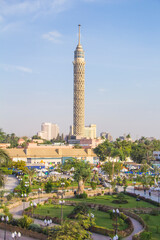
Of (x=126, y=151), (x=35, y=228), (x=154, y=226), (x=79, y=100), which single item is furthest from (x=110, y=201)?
(x=79, y=100)

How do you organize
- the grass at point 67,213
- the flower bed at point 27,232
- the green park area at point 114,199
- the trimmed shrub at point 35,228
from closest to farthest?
1. the flower bed at point 27,232
2. the trimmed shrub at point 35,228
3. the grass at point 67,213
4. the green park area at point 114,199

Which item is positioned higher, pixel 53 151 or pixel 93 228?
pixel 53 151

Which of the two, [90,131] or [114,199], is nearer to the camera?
[114,199]

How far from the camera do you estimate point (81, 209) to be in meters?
19.8

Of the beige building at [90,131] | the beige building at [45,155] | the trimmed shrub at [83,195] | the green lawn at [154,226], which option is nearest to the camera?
the green lawn at [154,226]

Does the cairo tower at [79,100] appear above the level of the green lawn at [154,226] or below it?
above

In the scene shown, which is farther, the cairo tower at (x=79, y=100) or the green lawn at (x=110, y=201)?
the cairo tower at (x=79, y=100)

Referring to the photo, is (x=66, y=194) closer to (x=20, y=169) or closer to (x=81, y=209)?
(x=81, y=209)

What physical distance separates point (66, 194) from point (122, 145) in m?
39.4

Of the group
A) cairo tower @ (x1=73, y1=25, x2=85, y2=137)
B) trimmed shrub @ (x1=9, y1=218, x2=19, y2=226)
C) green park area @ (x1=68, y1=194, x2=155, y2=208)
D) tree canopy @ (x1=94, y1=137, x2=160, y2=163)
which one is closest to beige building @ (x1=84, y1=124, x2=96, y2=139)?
cairo tower @ (x1=73, y1=25, x2=85, y2=137)

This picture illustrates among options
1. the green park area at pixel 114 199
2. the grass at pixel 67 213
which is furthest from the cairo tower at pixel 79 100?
the grass at pixel 67 213

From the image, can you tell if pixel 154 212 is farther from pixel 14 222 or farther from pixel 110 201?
pixel 14 222

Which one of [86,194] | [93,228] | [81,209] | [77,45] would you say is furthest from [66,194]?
[77,45]

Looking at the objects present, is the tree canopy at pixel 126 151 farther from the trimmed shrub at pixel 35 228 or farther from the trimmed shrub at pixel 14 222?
the trimmed shrub at pixel 35 228
